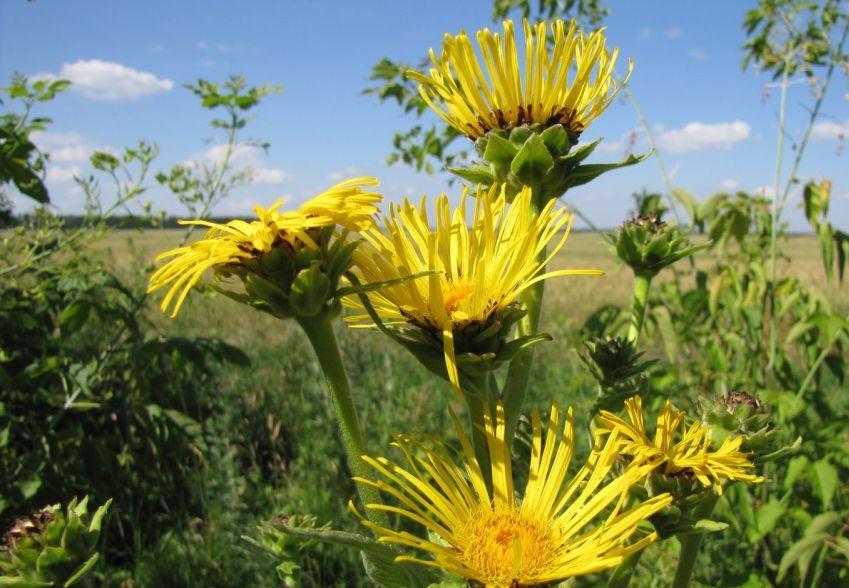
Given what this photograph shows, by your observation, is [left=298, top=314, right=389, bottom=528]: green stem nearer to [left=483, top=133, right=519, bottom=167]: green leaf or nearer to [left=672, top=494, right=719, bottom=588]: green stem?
[left=483, top=133, right=519, bottom=167]: green leaf

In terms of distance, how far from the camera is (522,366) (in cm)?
114

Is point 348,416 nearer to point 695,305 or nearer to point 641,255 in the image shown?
point 641,255

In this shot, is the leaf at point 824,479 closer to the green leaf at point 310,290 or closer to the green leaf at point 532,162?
the green leaf at point 532,162

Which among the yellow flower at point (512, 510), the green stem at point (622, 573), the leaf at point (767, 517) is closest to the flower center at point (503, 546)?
the yellow flower at point (512, 510)

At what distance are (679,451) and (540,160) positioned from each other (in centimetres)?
55

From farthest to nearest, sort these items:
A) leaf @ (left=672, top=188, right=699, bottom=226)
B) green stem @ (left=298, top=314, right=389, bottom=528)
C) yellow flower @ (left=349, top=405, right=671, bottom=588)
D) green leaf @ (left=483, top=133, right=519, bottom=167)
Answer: leaf @ (left=672, top=188, right=699, bottom=226)
green leaf @ (left=483, top=133, right=519, bottom=167)
green stem @ (left=298, top=314, right=389, bottom=528)
yellow flower @ (left=349, top=405, right=671, bottom=588)

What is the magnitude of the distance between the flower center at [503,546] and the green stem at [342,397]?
0.14 m

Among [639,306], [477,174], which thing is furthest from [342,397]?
[639,306]

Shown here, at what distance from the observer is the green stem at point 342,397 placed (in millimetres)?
940

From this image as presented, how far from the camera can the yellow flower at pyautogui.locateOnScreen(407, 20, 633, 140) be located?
117cm

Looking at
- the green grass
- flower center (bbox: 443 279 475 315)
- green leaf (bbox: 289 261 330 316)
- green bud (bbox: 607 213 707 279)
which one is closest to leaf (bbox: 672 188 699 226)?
the green grass

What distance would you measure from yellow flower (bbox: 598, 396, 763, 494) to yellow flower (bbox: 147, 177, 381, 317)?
51 cm

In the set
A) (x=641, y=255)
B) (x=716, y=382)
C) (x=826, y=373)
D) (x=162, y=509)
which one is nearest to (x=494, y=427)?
(x=641, y=255)

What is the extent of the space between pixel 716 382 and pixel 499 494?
2.23m
